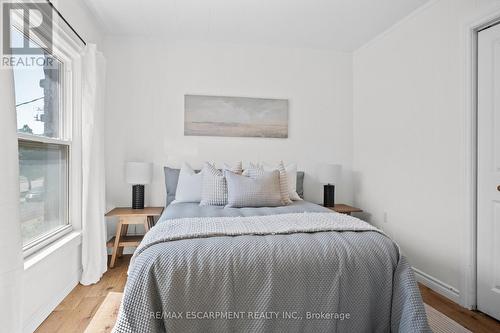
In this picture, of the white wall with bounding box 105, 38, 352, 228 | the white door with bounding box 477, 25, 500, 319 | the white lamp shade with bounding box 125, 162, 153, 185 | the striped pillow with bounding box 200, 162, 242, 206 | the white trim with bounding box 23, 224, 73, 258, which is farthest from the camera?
the white wall with bounding box 105, 38, 352, 228

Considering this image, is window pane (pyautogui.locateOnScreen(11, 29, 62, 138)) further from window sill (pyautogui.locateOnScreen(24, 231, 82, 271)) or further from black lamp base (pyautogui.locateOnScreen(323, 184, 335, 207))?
black lamp base (pyautogui.locateOnScreen(323, 184, 335, 207))

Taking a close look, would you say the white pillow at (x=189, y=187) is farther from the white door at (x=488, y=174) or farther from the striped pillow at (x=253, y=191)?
the white door at (x=488, y=174)

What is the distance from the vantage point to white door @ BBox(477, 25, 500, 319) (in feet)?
6.88

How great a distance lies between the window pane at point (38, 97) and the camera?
193cm

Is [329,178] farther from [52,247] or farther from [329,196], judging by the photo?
[52,247]

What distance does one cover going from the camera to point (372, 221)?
3.50 meters

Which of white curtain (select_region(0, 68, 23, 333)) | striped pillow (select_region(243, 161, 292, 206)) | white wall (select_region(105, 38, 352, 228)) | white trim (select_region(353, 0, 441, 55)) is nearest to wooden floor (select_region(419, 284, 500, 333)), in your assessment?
striped pillow (select_region(243, 161, 292, 206))

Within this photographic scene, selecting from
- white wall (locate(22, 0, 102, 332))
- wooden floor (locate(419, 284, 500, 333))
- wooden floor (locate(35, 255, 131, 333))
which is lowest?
wooden floor (locate(419, 284, 500, 333))

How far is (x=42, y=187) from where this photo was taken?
222 centimetres

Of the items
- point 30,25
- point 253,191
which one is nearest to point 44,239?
point 30,25

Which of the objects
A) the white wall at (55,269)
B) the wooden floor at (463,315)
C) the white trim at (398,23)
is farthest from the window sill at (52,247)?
the white trim at (398,23)

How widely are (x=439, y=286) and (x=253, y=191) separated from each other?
184 centimetres

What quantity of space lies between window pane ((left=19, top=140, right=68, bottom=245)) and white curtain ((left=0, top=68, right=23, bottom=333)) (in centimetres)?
64

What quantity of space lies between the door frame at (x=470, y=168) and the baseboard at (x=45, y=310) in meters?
3.16
